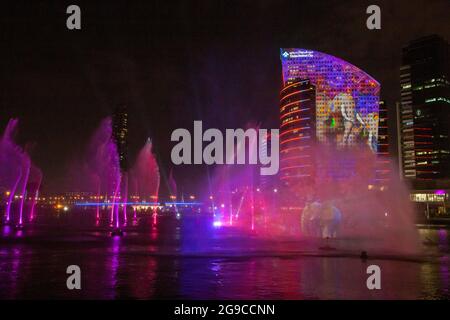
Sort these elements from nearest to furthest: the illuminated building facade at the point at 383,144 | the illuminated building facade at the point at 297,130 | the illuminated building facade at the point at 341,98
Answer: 1. the illuminated building facade at the point at 341,98
2. the illuminated building facade at the point at 297,130
3. the illuminated building facade at the point at 383,144

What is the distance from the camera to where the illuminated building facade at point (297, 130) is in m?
146

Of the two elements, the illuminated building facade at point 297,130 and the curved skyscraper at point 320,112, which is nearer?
the curved skyscraper at point 320,112

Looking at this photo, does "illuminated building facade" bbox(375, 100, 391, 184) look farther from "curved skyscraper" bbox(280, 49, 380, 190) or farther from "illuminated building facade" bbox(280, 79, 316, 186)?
"curved skyscraper" bbox(280, 49, 380, 190)

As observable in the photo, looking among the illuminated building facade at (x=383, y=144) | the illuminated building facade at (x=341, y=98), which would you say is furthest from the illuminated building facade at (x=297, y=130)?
the illuminated building facade at (x=383, y=144)

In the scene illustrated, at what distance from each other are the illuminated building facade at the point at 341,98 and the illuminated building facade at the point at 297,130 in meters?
4.33

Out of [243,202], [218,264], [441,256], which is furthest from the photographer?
[243,202]

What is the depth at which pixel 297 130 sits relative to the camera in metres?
151

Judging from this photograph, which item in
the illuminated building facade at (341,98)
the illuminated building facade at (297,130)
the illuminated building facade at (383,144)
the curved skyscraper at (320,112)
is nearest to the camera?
the illuminated building facade at (341,98)

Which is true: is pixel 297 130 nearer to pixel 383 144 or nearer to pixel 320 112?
pixel 320 112

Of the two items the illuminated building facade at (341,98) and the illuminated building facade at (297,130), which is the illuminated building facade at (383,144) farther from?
the illuminated building facade at (341,98)
